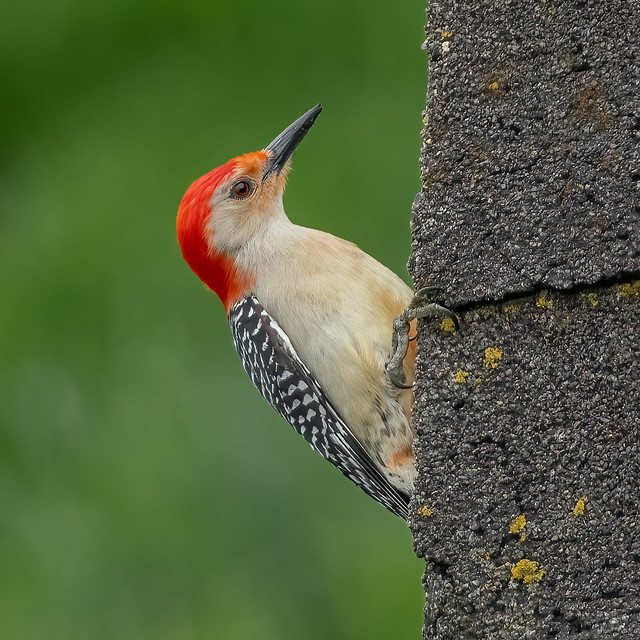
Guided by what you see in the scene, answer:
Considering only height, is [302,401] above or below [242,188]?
below

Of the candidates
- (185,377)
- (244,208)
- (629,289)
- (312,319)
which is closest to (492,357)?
(629,289)

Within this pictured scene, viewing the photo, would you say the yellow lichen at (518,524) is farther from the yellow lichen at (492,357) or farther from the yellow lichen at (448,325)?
the yellow lichen at (448,325)

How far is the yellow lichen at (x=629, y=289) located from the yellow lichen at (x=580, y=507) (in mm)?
531

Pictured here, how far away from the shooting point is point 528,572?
294 centimetres

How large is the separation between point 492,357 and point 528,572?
0.57 metres

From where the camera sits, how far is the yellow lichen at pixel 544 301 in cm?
300

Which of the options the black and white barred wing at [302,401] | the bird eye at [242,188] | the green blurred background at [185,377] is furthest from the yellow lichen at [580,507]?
the green blurred background at [185,377]

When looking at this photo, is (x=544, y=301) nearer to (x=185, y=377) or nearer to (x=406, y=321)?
(x=406, y=321)

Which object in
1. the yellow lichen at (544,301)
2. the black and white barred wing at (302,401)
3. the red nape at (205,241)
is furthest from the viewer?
the red nape at (205,241)

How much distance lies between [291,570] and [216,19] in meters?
4.31

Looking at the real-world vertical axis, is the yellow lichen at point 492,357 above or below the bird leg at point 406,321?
below

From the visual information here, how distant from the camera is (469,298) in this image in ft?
10.2

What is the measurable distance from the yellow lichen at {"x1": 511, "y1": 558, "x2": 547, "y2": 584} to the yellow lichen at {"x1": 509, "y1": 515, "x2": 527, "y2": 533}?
0.08 m

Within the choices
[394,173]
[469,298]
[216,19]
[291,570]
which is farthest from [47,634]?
[469,298]
